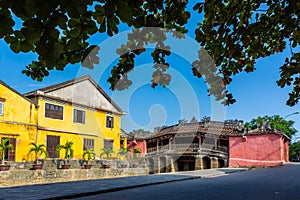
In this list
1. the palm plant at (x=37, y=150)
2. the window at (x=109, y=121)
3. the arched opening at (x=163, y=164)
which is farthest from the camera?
the arched opening at (x=163, y=164)

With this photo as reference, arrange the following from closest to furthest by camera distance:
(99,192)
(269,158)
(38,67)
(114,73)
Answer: (38,67) → (114,73) → (99,192) → (269,158)

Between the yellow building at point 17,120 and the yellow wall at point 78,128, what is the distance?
→ 2.22 ft

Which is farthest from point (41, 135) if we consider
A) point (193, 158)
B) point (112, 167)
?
point (193, 158)

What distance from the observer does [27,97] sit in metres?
19.8

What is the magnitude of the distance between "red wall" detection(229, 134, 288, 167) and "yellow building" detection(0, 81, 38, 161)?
60.3 ft

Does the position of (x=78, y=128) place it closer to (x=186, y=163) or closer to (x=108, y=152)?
(x=108, y=152)

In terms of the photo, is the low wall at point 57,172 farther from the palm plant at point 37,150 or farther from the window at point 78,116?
the window at point 78,116

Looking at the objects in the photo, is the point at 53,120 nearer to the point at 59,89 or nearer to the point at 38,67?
the point at 59,89

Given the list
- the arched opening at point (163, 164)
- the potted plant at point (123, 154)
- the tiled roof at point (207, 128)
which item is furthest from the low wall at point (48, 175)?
the tiled roof at point (207, 128)

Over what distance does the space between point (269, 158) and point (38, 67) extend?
88.8 ft

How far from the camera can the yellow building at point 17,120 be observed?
1762 centimetres

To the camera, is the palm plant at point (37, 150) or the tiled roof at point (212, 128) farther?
the tiled roof at point (212, 128)

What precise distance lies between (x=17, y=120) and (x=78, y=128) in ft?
16.8

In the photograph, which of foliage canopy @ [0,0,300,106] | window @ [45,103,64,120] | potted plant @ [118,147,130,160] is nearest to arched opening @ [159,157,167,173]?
potted plant @ [118,147,130,160]
